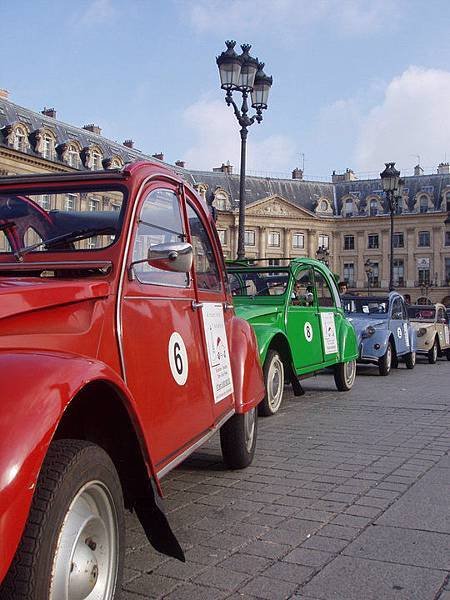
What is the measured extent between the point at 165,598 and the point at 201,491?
6.38ft

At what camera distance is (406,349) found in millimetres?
16672

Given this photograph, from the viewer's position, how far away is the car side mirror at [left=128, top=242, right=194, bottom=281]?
329 centimetres

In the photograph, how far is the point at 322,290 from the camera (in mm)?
11102

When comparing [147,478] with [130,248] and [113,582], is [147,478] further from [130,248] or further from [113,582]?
[130,248]

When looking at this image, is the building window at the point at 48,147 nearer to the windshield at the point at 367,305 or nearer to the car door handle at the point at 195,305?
the windshield at the point at 367,305

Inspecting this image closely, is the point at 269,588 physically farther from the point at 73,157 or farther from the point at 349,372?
the point at 73,157

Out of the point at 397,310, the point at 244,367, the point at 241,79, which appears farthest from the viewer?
the point at 397,310

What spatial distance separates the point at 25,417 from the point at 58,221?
1.85 metres

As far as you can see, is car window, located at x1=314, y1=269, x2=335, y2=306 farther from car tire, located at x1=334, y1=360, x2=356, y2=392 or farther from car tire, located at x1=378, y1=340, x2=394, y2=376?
car tire, located at x1=378, y1=340, x2=394, y2=376

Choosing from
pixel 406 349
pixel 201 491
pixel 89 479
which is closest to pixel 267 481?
pixel 201 491

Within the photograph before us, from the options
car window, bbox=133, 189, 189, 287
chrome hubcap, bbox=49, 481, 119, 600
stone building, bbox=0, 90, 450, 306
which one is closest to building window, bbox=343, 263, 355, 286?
stone building, bbox=0, 90, 450, 306

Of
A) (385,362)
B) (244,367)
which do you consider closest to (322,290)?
(385,362)

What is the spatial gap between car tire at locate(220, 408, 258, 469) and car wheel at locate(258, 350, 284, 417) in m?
2.70

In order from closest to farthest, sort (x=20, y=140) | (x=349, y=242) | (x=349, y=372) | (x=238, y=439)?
(x=238, y=439) < (x=349, y=372) < (x=20, y=140) < (x=349, y=242)
